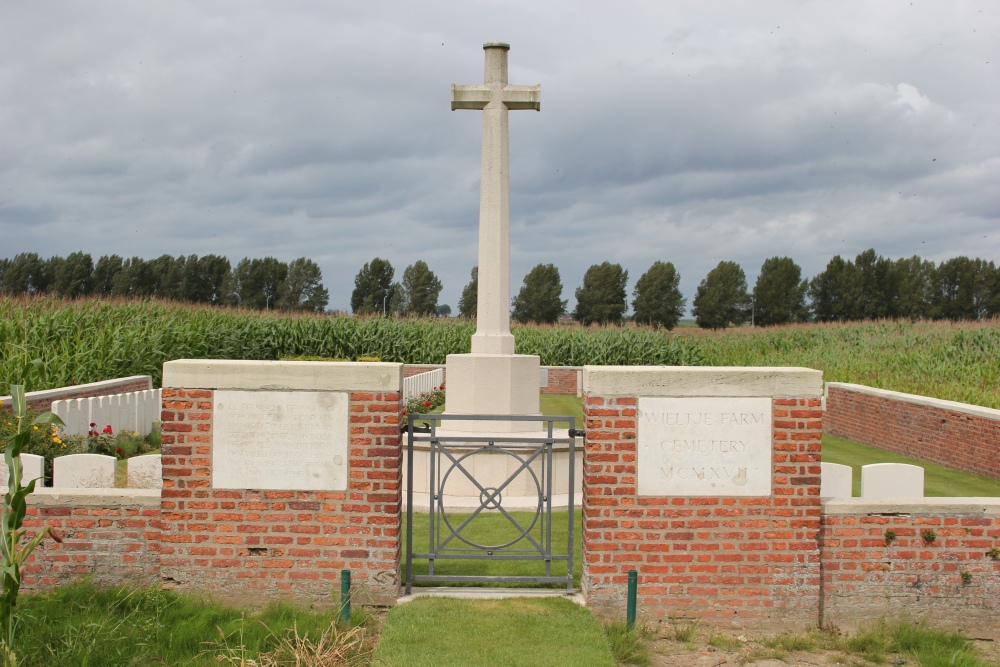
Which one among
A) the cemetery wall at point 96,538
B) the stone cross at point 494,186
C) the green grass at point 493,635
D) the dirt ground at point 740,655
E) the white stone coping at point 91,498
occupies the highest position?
the stone cross at point 494,186

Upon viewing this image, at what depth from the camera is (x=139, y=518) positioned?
222 inches

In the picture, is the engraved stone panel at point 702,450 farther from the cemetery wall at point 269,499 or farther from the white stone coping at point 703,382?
the cemetery wall at point 269,499

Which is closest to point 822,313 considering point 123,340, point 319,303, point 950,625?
point 319,303

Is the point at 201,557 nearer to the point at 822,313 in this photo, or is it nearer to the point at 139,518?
the point at 139,518

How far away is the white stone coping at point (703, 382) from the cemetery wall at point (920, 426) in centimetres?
710

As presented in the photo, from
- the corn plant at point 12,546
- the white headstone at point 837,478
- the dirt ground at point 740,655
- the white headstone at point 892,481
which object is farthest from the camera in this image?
the white headstone at point 837,478

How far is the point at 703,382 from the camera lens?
549 centimetres

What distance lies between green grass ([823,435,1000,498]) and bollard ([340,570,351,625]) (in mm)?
6419

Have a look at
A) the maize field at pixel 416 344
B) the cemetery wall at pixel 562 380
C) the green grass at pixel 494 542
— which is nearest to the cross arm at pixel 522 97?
the green grass at pixel 494 542

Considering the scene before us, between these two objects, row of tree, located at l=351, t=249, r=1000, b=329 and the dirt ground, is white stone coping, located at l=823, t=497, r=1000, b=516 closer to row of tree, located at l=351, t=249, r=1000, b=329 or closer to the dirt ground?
the dirt ground

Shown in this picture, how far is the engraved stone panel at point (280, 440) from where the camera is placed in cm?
549

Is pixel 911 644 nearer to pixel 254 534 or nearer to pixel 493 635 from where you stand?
pixel 493 635

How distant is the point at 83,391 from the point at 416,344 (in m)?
13.7

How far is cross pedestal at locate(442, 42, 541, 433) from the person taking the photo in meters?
9.43
